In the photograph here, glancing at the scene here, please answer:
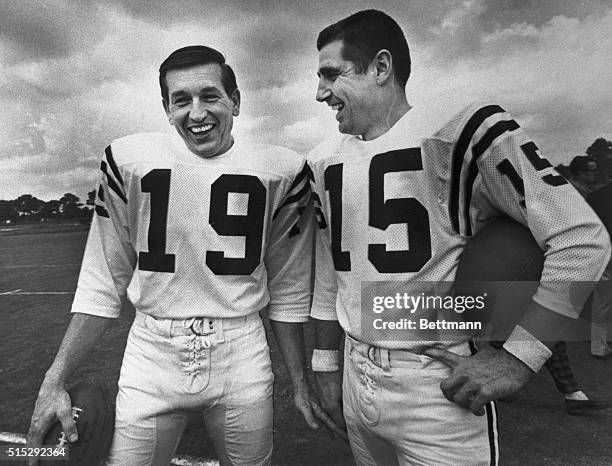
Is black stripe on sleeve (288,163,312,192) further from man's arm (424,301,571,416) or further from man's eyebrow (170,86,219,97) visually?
man's arm (424,301,571,416)

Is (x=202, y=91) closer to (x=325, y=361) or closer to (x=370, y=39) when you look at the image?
(x=370, y=39)

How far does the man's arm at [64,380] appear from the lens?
2.69 ft

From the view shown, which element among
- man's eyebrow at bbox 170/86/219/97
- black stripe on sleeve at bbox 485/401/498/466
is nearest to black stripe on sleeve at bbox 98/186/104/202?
man's eyebrow at bbox 170/86/219/97

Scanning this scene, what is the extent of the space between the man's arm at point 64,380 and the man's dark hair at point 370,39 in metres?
0.65

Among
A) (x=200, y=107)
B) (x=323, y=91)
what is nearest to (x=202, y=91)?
(x=200, y=107)

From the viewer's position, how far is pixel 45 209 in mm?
1057

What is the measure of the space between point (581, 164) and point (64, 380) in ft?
3.17

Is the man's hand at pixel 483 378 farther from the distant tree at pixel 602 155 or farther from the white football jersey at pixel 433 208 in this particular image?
the distant tree at pixel 602 155

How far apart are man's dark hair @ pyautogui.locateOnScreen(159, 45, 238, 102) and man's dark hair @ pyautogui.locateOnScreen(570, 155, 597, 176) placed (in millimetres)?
591

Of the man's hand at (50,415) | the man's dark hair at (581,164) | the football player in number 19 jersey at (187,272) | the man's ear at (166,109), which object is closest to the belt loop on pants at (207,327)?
the football player in number 19 jersey at (187,272)

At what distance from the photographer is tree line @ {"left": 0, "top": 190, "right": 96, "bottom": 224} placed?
996 mm

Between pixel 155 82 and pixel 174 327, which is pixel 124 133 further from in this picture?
pixel 174 327

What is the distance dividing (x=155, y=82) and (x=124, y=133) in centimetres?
12

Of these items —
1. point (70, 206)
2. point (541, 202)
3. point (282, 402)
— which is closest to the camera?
point (541, 202)
